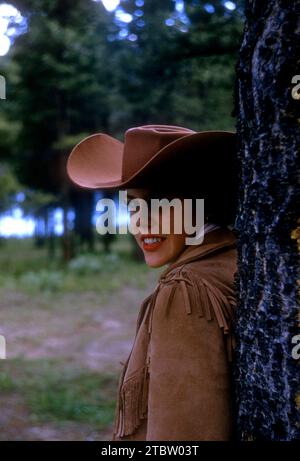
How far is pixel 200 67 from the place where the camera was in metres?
6.05

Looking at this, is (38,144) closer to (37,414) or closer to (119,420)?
(37,414)

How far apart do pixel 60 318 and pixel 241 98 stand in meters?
8.93

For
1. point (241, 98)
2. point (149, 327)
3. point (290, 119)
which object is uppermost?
point (241, 98)

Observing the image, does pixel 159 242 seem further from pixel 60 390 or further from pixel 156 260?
pixel 60 390

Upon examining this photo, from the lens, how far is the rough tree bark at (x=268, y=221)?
4.89ft

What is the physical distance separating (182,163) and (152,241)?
0.30 m

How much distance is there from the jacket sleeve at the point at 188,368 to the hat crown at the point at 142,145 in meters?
0.47

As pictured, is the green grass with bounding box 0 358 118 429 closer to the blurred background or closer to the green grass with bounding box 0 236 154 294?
the blurred background

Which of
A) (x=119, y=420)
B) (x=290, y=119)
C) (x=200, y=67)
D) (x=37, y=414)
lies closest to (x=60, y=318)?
(x=37, y=414)

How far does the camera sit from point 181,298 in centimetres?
167

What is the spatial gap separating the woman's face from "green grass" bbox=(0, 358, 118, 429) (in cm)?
363

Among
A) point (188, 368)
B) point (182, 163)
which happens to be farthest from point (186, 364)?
A: point (182, 163)

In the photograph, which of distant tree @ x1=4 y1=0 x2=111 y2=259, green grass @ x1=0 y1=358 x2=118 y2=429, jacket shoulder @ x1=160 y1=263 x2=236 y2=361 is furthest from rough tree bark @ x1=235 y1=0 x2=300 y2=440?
distant tree @ x1=4 y1=0 x2=111 y2=259

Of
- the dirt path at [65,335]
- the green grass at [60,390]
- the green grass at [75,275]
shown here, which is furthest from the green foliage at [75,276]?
the green grass at [60,390]
